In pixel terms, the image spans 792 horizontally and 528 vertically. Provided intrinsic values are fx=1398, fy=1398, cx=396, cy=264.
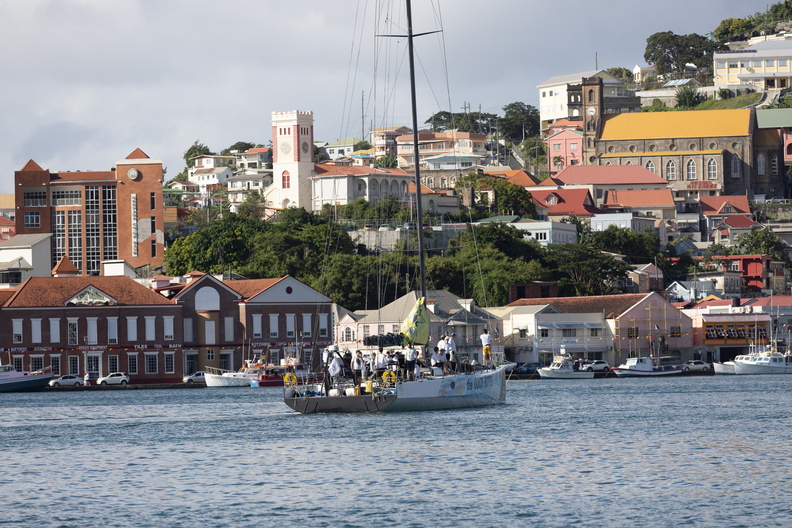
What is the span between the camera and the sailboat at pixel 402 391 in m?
46.1

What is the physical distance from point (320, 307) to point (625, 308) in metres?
25.0

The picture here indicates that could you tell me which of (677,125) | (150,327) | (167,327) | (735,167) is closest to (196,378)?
(167,327)

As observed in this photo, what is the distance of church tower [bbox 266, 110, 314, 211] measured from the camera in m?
138

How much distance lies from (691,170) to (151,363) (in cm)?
9808

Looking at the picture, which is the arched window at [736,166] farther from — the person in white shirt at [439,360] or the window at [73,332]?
the person in white shirt at [439,360]

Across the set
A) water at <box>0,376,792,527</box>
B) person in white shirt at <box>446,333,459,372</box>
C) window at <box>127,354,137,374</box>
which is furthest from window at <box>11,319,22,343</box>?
person in white shirt at <box>446,333,459,372</box>

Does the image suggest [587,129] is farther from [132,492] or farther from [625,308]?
[132,492]

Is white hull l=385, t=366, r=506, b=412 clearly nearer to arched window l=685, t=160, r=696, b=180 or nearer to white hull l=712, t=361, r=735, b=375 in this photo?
white hull l=712, t=361, r=735, b=375

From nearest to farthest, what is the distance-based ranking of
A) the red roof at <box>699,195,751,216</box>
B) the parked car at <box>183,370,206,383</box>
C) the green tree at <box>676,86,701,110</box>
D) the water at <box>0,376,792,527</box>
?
the water at <box>0,376,792,527</box> → the parked car at <box>183,370,206,383</box> → the red roof at <box>699,195,751,216</box> → the green tree at <box>676,86,701,110</box>

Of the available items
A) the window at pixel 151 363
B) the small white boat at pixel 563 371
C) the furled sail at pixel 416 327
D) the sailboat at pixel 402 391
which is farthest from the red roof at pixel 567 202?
the furled sail at pixel 416 327

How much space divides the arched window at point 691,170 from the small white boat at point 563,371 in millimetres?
76209

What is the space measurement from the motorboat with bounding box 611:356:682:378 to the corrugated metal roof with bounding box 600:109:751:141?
249 ft

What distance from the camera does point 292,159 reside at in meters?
139

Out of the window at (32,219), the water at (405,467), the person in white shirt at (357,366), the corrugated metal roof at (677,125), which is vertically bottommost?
the water at (405,467)
